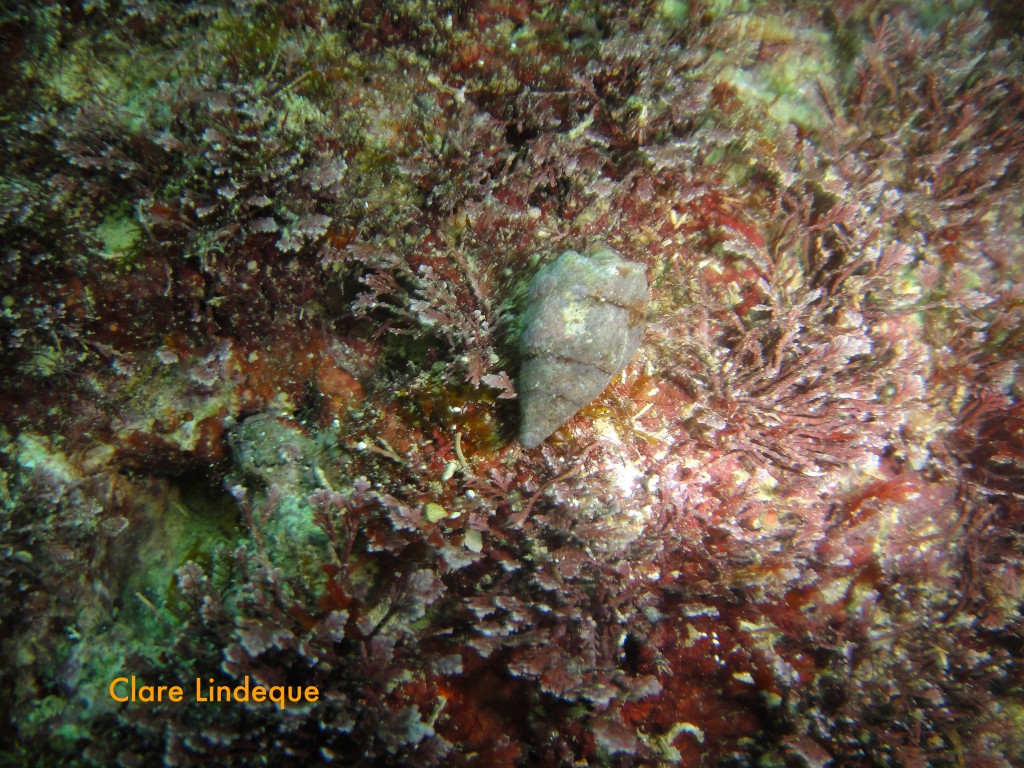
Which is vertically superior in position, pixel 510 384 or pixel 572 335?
pixel 572 335

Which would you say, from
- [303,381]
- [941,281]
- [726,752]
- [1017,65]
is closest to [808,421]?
[941,281]

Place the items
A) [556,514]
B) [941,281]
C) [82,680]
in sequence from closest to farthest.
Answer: [82,680] < [556,514] < [941,281]

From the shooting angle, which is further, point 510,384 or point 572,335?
point 510,384

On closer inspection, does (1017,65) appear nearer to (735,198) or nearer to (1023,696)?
(735,198)
